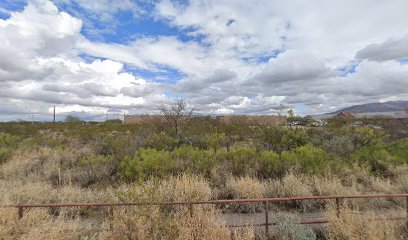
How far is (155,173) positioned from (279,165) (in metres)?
4.79

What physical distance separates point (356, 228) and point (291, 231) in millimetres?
1295

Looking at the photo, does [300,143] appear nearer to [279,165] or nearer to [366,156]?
[366,156]

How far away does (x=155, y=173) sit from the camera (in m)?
12.0

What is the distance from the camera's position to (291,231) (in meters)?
6.78

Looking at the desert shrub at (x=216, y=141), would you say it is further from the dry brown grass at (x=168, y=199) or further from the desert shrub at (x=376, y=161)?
the desert shrub at (x=376, y=161)

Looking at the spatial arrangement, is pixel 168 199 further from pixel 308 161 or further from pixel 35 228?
pixel 308 161

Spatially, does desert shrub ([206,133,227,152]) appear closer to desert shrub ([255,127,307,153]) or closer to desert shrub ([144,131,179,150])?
desert shrub ([144,131,179,150])

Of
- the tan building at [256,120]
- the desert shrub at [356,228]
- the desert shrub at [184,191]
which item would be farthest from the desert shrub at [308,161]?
the tan building at [256,120]

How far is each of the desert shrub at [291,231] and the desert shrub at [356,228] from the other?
471mm

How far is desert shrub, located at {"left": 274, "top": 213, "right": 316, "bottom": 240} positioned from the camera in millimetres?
6703

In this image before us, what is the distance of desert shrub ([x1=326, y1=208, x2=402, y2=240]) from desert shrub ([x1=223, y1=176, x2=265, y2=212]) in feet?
7.73

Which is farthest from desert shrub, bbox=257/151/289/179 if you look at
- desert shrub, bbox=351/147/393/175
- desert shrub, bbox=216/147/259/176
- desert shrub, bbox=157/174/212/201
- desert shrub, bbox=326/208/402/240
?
desert shrub, bbox=326/208/402/240

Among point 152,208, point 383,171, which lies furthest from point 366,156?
point 152,208

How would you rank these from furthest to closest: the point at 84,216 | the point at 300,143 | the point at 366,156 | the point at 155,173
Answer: the point at 300,143 < the point at 366,156 < the point at 155,173 < the point at 84,216
